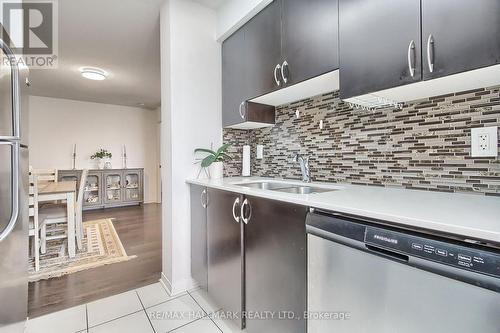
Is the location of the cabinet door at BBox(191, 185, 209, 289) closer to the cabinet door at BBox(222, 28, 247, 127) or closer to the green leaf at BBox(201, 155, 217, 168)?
the green leaf at BBox(201, 155, 217, 168)

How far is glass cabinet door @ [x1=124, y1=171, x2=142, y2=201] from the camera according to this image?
5.38m

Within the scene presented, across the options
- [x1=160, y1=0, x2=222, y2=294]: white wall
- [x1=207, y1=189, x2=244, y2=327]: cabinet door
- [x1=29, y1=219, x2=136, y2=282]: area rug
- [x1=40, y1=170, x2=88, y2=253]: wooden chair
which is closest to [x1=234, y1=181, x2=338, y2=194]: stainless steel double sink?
[x1=207, y1=189, x2=244, y2=327]: cabinet door

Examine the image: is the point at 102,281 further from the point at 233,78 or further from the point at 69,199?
the point at 233,78

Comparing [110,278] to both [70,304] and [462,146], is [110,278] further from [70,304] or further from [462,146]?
[462,146]

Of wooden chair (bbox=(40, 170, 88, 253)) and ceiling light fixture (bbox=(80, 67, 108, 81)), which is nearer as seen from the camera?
wooden chair (bbox=(40, 170, 88, 253))

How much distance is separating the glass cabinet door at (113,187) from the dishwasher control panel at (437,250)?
560 centimetres

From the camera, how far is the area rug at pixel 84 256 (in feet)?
7.37

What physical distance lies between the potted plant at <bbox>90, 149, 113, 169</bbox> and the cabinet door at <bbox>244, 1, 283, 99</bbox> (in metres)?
4.69

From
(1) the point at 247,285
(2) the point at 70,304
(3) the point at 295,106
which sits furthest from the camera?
(3) the point at 295,106

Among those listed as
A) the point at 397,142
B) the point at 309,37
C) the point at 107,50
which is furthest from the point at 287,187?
the point at 107,50

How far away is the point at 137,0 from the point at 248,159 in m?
1.66

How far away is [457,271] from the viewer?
575 millimetres

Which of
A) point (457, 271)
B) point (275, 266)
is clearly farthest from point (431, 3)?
point (275, 266)
